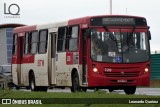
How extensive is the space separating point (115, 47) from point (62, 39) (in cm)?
341

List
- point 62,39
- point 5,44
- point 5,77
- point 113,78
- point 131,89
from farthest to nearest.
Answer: point 5,44 → point 5,77 → point 62,39 → point 131,89 → point 113,78

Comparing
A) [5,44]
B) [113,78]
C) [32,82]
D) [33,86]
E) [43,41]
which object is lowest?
[33,86]

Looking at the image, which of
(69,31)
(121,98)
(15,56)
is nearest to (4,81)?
(15,56)

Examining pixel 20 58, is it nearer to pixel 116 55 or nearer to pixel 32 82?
pixel 32 82

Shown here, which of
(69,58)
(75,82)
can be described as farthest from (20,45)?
(75,82)

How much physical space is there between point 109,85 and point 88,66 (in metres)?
1.11

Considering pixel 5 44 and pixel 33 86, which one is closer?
pixel 33 86

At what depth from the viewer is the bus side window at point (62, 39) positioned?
34.2 m

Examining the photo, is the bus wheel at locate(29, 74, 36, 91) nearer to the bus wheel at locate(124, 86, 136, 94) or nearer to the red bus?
the red bus

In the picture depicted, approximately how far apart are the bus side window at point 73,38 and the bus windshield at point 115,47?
3.80 feet

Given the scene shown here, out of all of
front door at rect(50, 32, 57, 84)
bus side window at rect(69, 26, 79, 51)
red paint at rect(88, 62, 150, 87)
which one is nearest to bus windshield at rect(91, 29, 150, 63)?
red paint at rect(88, 62, 150, 87)

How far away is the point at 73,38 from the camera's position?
109ft

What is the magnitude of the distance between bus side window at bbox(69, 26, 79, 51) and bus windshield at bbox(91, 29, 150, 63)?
116 centimetres

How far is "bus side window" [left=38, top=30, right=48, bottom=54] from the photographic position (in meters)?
36.5
